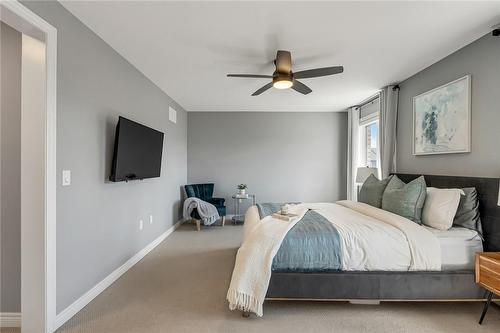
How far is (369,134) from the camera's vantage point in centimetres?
562

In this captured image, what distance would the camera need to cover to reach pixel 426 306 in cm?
250

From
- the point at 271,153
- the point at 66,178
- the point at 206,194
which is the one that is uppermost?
the point at 271,153

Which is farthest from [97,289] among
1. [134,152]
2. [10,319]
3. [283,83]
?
[283,83]

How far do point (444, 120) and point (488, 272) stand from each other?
186 cm

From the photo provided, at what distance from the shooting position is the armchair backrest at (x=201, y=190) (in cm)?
571

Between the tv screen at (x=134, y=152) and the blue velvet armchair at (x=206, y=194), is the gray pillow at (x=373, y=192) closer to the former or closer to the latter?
the blue velvet armchair at (x=206, y=194)

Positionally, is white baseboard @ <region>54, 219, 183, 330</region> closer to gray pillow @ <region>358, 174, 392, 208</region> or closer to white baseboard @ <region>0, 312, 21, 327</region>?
white baseboard @ <region>0, 312, 21, 327</region>

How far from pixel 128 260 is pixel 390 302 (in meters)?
3.11

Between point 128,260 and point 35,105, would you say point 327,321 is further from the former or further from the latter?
point 35,105

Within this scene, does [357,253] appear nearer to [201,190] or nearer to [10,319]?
[10,319]

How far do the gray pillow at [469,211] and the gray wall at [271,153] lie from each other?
12.3ft

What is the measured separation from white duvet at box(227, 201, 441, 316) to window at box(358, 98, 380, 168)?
316 cm

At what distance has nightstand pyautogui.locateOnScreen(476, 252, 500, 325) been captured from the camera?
2021 millimetres

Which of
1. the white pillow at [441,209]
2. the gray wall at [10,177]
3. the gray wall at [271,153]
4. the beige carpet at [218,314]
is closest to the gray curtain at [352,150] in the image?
the gray wall at [271,153]
